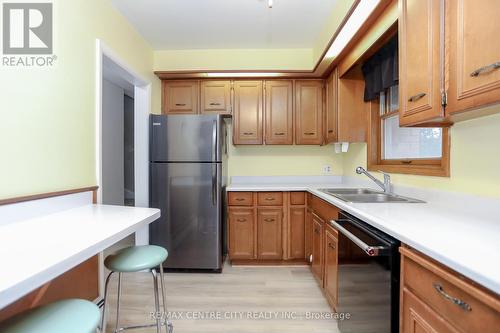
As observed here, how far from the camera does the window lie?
1.63m

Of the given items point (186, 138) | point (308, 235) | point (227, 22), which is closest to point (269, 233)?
point (308, 235)

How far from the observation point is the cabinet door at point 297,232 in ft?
8.84

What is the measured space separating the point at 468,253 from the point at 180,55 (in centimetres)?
330

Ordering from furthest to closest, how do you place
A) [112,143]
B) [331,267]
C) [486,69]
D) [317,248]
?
[112,143] < [317,248] < [331,267] < [486,69]

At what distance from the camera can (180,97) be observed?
3.01 m

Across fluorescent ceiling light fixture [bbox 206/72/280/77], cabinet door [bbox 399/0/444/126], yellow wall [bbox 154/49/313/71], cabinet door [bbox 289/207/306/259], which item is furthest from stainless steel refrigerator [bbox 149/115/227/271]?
Answer: cabinet door [bbox 399/0/444/126]

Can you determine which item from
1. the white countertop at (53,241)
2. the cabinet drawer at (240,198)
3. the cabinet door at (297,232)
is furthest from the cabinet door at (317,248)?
the white countertop at (53,241)

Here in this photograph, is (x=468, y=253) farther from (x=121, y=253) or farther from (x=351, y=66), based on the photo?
(x=351, y=66)

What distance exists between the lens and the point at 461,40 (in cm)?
99

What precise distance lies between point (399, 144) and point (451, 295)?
1.74 metres

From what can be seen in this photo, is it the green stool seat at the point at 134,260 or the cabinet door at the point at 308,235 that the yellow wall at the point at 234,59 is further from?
the green stool seat at the point at 134,260

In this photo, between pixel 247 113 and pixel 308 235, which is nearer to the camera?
pixel 308 235

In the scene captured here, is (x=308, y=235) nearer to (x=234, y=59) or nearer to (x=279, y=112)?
(x=279, y=112)

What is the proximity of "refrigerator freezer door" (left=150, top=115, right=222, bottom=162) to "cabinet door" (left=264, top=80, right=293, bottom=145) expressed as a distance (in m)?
0.71
